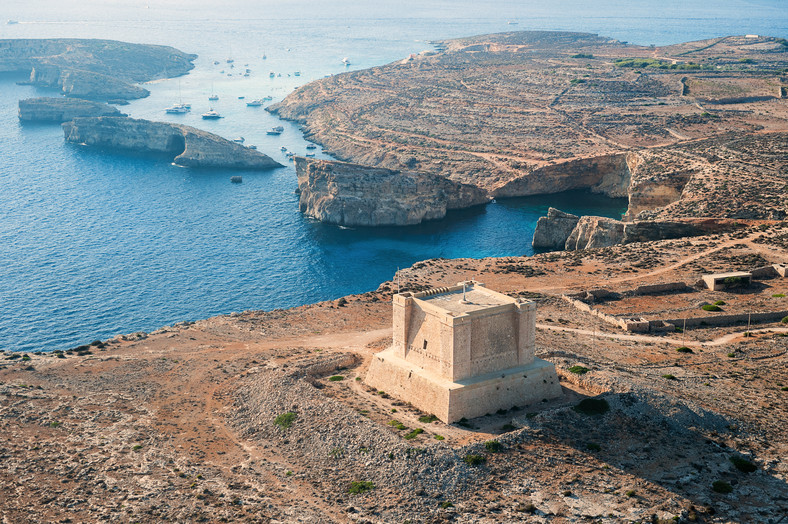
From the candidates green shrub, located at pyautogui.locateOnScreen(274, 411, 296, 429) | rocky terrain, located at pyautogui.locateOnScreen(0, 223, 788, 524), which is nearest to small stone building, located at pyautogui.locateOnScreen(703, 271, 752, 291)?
rocky terrain, located at pyautogui.locateOnScreen(0, 223, 788, 524)

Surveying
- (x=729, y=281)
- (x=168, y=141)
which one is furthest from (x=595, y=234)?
(x=168, y=141)

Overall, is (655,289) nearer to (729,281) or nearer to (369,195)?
(729,281)

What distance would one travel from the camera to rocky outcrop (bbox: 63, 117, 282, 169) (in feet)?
563

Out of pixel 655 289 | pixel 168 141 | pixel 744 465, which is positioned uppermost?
pixel 168 141

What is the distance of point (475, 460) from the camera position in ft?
162

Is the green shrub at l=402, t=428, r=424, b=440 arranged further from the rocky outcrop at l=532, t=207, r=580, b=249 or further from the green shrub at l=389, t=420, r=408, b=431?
the rocky outcrop at l=532, t=207, r=580, b=249

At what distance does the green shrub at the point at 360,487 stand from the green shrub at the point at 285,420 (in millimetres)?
9098

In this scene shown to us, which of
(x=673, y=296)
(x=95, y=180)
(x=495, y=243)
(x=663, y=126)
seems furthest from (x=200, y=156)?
(x=673, y=296)

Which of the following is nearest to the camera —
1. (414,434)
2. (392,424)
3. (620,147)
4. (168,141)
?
(414,434)

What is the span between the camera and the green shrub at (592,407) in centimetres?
5462

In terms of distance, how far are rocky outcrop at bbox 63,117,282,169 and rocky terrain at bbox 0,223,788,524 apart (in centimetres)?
9813

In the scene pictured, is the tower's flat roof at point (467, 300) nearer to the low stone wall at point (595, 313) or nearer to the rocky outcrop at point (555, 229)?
the low stone wall at point (595, 313)

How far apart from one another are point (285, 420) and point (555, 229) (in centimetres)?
7225

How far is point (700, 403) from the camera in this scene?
189 feet
